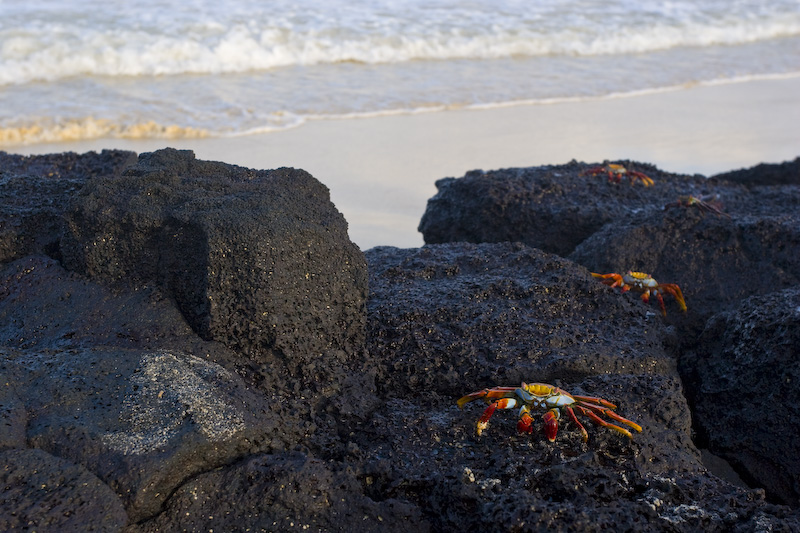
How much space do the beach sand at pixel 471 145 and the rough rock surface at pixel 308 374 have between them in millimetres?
2427

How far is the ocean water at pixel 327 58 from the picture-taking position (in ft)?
24.9

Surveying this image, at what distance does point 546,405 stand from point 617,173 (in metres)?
2.51

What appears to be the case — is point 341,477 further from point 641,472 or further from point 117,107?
point 117,107

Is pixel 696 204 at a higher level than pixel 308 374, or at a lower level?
higher

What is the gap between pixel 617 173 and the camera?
4461mm

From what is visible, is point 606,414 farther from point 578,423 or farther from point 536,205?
point 536,205

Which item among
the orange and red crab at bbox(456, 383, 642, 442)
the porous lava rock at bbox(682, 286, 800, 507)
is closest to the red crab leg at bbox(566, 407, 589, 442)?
the orange and red crab at bbox(456, 383, 642, 442)

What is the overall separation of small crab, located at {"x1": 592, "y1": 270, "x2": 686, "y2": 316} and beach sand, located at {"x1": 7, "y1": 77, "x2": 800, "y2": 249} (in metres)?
1.92

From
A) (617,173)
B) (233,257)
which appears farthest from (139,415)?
(617,173)

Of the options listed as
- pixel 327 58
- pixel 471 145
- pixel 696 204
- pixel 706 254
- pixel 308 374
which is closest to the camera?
pixel 308 374

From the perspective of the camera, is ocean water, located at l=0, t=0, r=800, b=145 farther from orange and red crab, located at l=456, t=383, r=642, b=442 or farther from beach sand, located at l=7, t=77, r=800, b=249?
orange and red crab, located at l=456, t=383, r=642, b=442

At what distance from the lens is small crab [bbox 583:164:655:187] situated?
4449 mm

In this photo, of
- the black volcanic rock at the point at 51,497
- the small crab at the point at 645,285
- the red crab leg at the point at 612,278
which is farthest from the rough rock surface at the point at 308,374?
the red crab leg at the point at 612,278

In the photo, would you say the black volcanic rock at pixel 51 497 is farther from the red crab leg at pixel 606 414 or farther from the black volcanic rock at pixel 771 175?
the black volcanic rock at pixel 771 175
